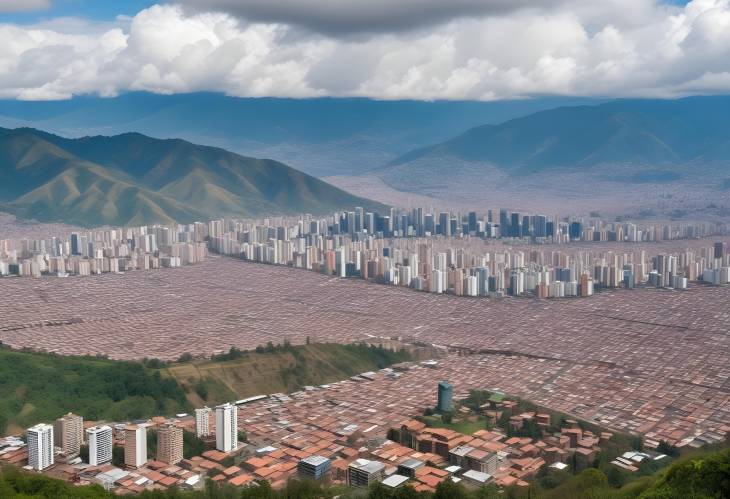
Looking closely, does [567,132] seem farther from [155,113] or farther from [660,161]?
[155,113]

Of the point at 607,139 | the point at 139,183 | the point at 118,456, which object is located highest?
the point at 607,139

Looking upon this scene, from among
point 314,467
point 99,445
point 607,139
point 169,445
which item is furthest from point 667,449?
point 607,139

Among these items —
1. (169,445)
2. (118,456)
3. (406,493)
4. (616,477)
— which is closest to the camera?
(406,493)

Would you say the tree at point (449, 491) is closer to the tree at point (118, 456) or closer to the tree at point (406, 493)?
the tree at point (406, 493)

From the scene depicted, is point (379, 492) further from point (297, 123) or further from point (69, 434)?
point (297, 123)

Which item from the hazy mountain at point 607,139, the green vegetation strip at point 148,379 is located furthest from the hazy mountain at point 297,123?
the green vegetation strip at point 148,379

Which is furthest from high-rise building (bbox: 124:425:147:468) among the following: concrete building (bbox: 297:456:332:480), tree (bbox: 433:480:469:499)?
tree (bbox: 433:480:469:499)
